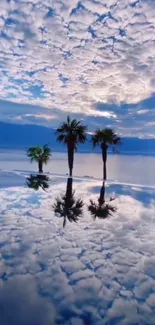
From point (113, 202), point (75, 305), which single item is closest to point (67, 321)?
point (75, 305)

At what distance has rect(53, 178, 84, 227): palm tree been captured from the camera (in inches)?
501

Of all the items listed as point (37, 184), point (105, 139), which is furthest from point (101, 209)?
point (105, 139)

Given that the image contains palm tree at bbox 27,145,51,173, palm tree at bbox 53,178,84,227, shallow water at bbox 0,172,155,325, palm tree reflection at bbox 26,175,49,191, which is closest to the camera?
shallow water at bbox 0,172,155,325

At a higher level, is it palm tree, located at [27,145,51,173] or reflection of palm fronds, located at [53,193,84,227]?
palm tree, located at [27,145,51,173]

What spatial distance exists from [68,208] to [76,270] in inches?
293

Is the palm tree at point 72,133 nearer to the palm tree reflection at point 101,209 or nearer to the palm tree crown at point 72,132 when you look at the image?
the palm tree crown at point 72,132

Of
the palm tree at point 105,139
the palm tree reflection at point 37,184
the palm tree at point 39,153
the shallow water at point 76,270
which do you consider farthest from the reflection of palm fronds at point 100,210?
the palm tree at point 39,153

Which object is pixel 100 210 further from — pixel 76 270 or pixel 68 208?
pixel 76 270

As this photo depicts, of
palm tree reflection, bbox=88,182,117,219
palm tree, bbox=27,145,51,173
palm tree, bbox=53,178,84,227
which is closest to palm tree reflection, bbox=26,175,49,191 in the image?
palm tree, bbox=53,178,84,227

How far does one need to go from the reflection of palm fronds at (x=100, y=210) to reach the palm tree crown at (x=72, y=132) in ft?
58.0

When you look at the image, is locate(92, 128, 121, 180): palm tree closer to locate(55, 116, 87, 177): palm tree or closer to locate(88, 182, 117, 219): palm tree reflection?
locate(55, 116, 87, 177): palm tree

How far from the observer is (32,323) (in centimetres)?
→ 477

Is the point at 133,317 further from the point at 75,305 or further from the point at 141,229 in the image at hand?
the point at 141,229

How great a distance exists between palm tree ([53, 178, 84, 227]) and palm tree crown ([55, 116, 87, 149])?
16.0 metres
